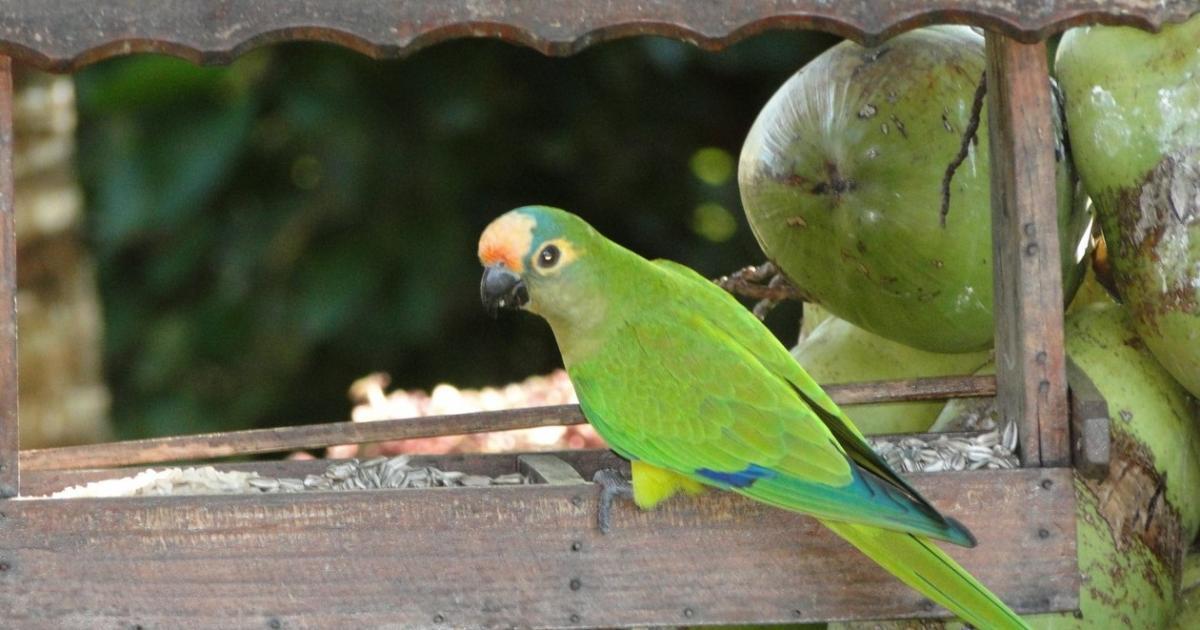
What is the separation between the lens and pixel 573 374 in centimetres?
251

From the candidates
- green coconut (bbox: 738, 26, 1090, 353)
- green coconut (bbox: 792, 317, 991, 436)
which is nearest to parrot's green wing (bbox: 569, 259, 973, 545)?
green coconut (bbox: 738, 26, 1090, 353)

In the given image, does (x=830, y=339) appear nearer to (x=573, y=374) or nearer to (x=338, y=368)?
(x=573, y=374)

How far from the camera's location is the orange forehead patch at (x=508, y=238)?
2.47 meters

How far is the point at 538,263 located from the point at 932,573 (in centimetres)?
80

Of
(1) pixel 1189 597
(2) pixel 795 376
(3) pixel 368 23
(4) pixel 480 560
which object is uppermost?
(3) pixel 368 23

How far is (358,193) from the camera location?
5.45m

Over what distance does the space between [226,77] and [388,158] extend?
2.08 feet

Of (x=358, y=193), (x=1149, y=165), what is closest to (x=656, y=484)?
(x=1149, y=165)


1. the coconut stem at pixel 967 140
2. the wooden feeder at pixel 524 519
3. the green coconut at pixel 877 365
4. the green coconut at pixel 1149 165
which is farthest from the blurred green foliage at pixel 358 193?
the wooden feeder at pixel 524 519

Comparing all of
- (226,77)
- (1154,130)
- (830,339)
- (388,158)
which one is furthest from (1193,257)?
(226,77)

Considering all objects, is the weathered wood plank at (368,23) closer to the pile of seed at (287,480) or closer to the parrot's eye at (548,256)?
the parrot's eye at (548,256)

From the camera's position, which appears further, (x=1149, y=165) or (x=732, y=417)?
(x=1149, y=165)

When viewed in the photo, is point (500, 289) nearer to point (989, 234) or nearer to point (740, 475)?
point (740, 475)

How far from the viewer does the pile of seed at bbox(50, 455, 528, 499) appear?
241cm
